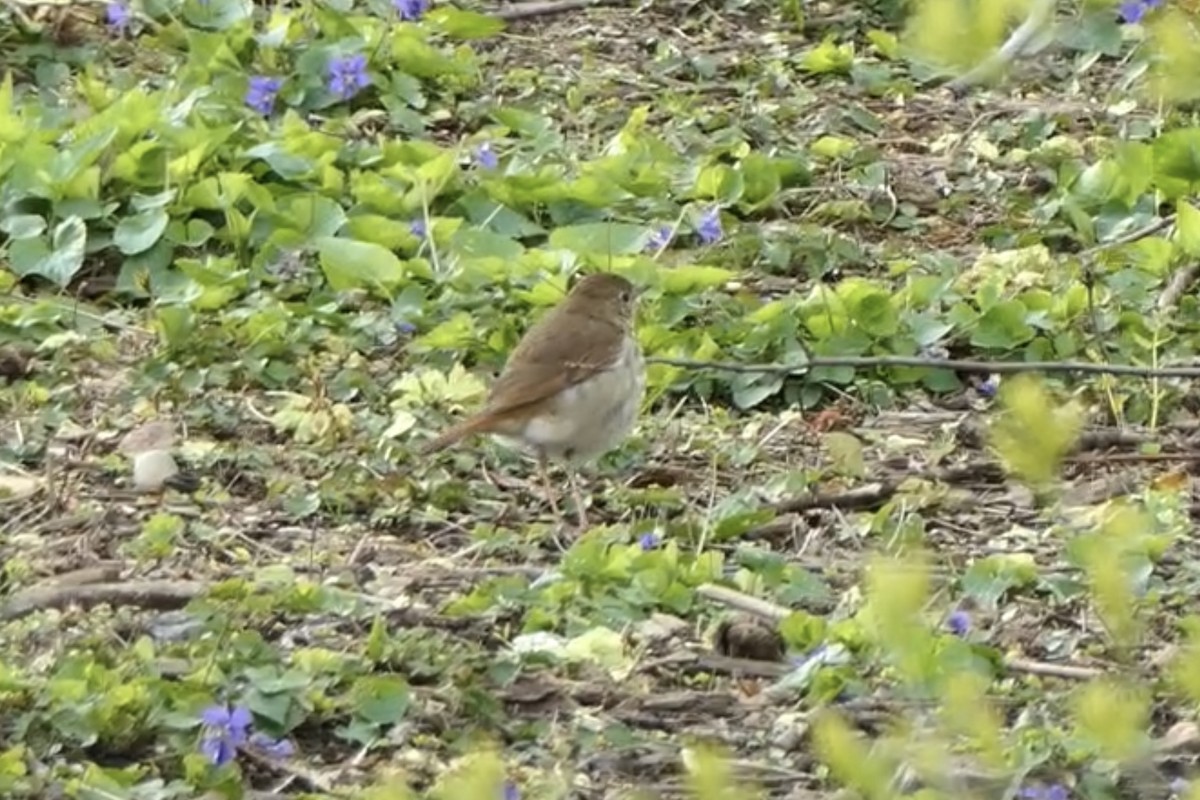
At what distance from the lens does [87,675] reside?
5180 mm

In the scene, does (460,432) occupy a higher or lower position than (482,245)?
higher

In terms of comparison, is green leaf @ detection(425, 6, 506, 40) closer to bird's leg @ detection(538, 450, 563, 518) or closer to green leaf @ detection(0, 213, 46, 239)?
Result: green leaf @ detection(0, 213, 46, 239)

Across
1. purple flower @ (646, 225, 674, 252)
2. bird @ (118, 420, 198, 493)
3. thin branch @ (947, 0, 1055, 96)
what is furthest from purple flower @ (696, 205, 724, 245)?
thin branch @ (947, 0, 1055, 96)

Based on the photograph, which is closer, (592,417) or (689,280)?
(592,417)

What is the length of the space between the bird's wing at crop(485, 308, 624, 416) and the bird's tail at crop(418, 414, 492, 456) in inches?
1.3

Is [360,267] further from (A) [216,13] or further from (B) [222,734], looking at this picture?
(B) [222,734]

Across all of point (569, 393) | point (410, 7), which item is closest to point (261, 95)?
point (410, 7)

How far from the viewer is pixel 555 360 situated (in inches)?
268

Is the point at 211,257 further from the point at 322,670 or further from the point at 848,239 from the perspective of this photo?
the point at 322,670

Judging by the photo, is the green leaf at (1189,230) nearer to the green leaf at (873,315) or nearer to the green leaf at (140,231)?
the green leaf at (873,315)

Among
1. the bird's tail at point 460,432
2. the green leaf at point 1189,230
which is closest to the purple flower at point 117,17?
the bird's tail at point 460,432

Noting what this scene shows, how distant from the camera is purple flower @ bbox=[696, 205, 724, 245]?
808 cm

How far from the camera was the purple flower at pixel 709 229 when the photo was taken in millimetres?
8078

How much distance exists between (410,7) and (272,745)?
4.64 metres
